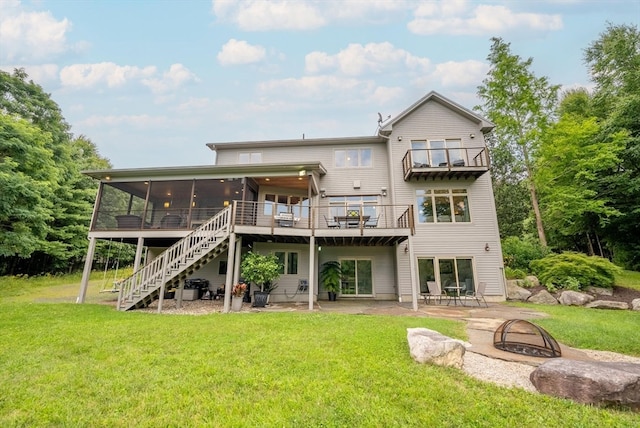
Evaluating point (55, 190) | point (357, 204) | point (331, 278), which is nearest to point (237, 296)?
point (331, 278)

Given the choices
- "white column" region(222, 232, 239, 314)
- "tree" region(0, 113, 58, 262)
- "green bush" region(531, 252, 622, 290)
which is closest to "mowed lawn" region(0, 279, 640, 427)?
"white column" region(222, 232, 239, 314)

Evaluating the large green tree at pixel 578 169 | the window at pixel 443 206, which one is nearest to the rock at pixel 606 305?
the window at pixel 443 206

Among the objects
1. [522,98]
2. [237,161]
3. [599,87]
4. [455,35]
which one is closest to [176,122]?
[237,161]

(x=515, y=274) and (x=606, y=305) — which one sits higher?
(x=515, y=274)

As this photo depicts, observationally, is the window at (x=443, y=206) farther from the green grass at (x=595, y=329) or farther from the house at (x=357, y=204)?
the green grass at (x=595, y=329)

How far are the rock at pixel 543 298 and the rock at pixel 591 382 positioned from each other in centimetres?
931

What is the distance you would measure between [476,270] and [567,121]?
11.0 m

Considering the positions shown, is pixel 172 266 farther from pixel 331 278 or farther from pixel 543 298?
pixel 543 298

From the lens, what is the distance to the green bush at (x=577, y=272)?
35.4 ft

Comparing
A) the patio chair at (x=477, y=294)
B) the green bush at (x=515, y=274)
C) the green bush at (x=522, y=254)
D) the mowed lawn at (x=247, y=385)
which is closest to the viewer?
the mowed lawn at (x=247, y=385)

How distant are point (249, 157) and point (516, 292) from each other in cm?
1458

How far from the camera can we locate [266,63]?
25.8 metres

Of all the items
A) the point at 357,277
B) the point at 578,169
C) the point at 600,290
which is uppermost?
the point at 578,169

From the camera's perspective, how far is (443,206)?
42.8ft
